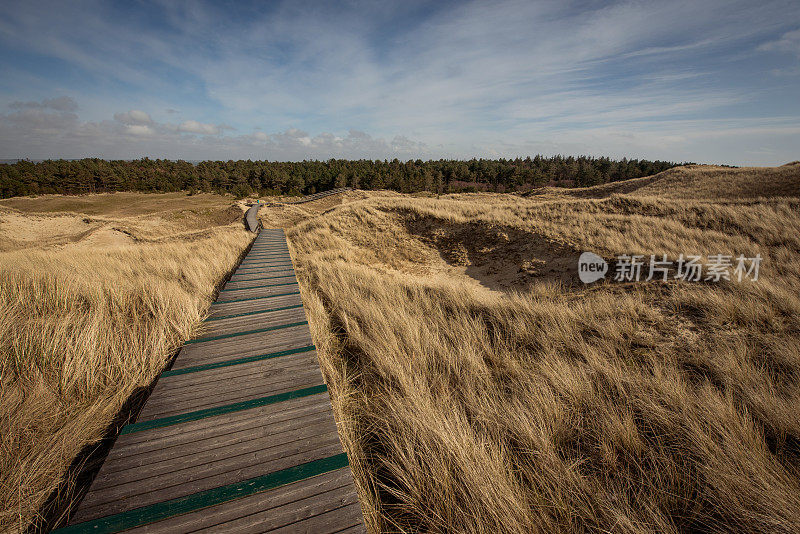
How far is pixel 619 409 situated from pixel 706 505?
856 millimetres

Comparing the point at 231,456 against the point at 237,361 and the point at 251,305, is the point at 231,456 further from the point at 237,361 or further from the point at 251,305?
the point at 251,305

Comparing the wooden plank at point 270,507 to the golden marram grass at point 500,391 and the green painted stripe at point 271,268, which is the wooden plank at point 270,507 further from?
the green painted stripe at point 271,268

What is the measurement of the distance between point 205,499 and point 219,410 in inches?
33.9

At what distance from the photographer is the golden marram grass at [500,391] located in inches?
76.3

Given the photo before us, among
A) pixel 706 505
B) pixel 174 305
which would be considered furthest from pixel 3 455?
pixel 706 505

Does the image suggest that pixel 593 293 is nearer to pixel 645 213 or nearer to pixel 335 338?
pixel 335 338

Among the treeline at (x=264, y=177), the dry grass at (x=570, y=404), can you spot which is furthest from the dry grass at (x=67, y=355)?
the treeline at (x=264, y=177)

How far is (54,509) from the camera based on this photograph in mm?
1820

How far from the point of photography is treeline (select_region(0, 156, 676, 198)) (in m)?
64.8

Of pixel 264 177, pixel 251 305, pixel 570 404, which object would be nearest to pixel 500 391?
pixel 570 404

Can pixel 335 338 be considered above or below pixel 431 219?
below

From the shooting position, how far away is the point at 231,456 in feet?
6.89

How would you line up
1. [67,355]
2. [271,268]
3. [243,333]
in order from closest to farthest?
[67,355] → [243,333] → [271,268]

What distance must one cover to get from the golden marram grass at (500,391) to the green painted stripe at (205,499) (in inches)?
16.1
